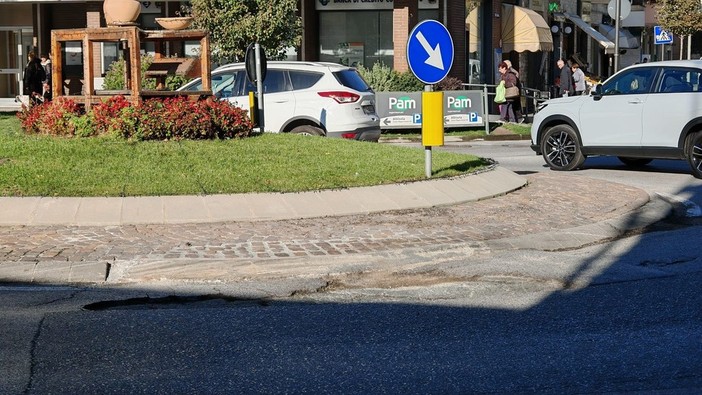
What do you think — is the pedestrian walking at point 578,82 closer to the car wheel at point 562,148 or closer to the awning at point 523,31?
the awning at point 523,31

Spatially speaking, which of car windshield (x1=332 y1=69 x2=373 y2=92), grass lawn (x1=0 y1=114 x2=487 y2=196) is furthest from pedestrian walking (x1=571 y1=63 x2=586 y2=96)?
grass lawn (x1=0 y1=114 x2=487 y2=196)

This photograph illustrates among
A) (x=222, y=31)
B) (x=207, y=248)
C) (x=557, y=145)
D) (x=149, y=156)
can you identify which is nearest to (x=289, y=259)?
(x=207, y=248)

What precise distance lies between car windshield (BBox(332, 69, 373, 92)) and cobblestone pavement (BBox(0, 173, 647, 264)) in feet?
24.5

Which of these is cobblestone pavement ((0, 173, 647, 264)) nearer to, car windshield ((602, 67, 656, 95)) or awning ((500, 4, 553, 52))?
car windshield ((602, 67, 656, 95))

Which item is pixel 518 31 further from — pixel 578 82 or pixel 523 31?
pixel 578 82

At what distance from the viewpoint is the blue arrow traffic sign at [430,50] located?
46.2ft

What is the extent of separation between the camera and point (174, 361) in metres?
6.20

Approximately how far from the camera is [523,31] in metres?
39.2

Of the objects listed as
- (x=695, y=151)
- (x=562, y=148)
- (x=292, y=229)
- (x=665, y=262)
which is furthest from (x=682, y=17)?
(x=665, y=262)

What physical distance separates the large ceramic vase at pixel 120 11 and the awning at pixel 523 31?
2402cm

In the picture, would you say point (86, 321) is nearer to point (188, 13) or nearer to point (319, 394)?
point (319, 394)

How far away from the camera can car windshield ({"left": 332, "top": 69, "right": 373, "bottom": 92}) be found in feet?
66.5

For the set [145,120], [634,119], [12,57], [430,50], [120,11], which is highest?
[12,57]

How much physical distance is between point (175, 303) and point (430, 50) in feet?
23.2
